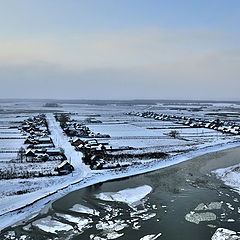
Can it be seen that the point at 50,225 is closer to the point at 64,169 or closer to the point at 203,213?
the point at 203,213

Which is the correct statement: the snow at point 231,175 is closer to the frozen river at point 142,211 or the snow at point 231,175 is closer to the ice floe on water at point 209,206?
the frozen river at point 142,211

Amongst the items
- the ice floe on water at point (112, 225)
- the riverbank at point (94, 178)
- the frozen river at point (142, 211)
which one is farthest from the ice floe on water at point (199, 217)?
the riverbank at point (94, 178)

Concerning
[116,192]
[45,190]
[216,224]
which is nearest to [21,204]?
[45,190]

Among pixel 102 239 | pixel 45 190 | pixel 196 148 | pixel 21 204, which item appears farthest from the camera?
pixel 196 148

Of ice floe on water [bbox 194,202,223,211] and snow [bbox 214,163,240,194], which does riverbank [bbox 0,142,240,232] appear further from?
ice floe on water [bbox 194,202,223,211]

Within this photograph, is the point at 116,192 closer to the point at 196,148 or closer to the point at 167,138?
the point at 196,148

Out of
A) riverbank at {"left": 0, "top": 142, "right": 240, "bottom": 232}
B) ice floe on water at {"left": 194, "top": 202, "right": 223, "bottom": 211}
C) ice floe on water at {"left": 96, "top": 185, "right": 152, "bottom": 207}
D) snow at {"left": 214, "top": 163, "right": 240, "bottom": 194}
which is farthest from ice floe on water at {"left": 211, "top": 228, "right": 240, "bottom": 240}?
riverbank at {"left": 0, "top": 142, "right": 240, "bottom": 232}
